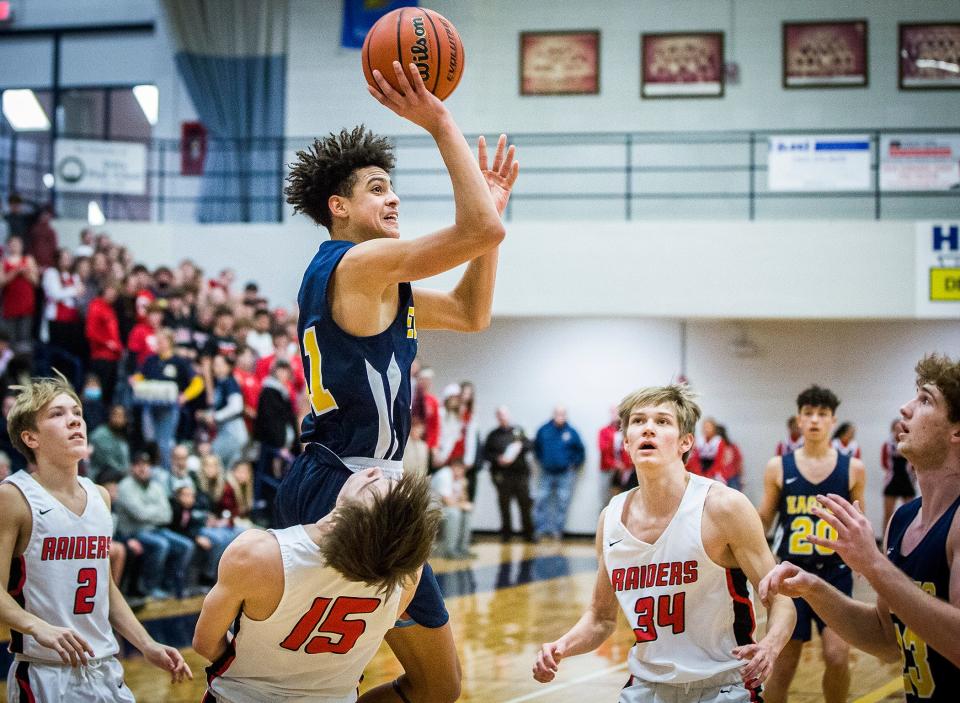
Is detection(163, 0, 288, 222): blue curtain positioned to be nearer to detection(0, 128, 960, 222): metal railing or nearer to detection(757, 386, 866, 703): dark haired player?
detection(0, 128, 960, 222): metal railing

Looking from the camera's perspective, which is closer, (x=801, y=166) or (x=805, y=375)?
(x=801, y=166)

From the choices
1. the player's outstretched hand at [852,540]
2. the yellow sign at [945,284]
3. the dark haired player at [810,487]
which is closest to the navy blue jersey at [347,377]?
the player's outstretched hand at [852,540]

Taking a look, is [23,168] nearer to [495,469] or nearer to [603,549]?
[495,469]

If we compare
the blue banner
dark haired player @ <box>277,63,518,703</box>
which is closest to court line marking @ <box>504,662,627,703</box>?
dark haired player @ <box>277,63,518,703</box>

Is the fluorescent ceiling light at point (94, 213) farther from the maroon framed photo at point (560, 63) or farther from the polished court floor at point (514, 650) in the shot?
the polished court floor at point (514, 650)

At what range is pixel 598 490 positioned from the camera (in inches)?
627

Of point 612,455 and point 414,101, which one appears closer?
point 414,101

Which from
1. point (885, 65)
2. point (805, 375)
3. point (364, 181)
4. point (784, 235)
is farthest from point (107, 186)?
point (364, 181)

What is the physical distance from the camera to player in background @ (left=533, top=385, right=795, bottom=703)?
3.75m

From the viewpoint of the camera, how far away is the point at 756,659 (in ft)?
11.2

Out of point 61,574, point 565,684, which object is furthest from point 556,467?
point 61,574

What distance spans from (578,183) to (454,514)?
514cm

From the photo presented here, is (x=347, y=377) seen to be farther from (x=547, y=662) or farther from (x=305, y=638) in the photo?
(x=547, y=662)

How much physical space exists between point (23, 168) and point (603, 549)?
47.8 feet
